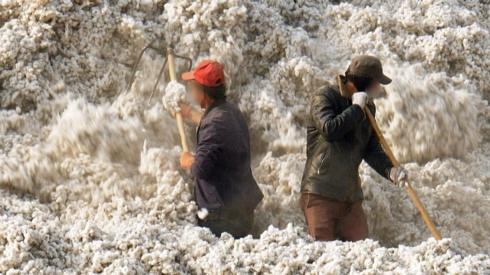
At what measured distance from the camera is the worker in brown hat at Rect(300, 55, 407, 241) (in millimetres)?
4047

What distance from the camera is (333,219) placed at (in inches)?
165

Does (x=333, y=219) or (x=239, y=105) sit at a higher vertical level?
(x=239, y=105)

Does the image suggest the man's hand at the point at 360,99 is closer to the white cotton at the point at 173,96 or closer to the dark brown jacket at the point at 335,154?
the dark brown jacket at the point at 335,154

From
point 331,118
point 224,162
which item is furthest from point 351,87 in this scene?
point 224,162

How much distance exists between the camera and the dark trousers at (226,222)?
13.4ft

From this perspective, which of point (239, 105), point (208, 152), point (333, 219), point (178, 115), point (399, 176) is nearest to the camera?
point (208, 152)

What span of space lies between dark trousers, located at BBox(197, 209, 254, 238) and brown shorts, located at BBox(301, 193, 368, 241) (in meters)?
0.32

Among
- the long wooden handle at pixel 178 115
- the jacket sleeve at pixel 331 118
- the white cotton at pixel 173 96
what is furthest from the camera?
the white cotton at pixel 173 96

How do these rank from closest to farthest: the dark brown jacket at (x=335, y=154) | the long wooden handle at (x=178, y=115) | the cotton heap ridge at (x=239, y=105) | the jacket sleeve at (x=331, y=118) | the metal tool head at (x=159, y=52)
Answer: the jacket sleeve at (x=331, y=118) < the dark brown jacket at (x=335, y=154) < the cotton heap ridge at (x=239, y=105) < the long wooden handle at (x=178, y=115) < the metal tool head at (x=159, y=52)

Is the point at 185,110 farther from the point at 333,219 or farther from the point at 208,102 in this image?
the point at 333,219

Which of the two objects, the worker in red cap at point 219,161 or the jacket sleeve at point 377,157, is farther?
the jacket sleeve at point 377,157

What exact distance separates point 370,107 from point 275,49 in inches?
38.3

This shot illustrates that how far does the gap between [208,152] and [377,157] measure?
0.89m

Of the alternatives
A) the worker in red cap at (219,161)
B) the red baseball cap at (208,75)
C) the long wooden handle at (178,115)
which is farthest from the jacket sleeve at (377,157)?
the long wooden handle at (178,115)
